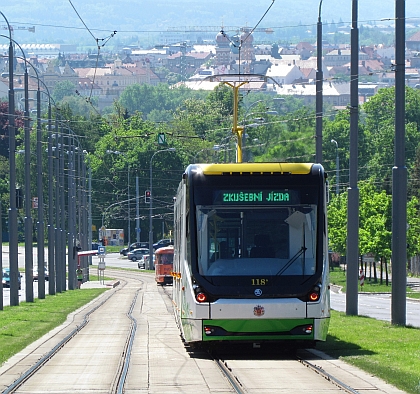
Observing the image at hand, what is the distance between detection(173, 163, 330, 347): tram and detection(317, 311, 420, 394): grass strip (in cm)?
97

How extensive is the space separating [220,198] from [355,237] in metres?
10.0

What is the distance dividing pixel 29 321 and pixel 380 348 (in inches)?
541

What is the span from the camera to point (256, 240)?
18.5 metres

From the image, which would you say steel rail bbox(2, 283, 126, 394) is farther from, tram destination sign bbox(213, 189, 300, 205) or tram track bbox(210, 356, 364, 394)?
tram destination sign bbox(213, 189, 300, 205)

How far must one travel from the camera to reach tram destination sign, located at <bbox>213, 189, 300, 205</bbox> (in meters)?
18.7

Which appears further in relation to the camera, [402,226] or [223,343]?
[402,226]

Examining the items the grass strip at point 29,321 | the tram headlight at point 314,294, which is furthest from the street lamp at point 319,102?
the tram headlight at point 314,294

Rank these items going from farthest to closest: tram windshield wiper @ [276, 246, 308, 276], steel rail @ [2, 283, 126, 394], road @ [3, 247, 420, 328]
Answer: road @ [3, 247, 420, 328]
tram windshield wiper @ [276, 246, 308, 276]
steel rail @ [2, 283, 126, 394]

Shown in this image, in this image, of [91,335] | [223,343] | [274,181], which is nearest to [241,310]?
[223,343]

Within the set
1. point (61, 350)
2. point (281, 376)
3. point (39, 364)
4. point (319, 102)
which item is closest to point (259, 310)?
point (281, 376)

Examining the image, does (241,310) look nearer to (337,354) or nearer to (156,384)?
(337,354)

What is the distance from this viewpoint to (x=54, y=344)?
2203 centimetres

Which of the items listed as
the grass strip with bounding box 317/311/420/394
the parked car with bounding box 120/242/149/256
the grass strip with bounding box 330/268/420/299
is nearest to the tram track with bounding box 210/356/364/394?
the grass strip with bounding box 317/311/420/394

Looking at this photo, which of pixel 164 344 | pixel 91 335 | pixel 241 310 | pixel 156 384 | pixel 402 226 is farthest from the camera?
pixel 91 335
